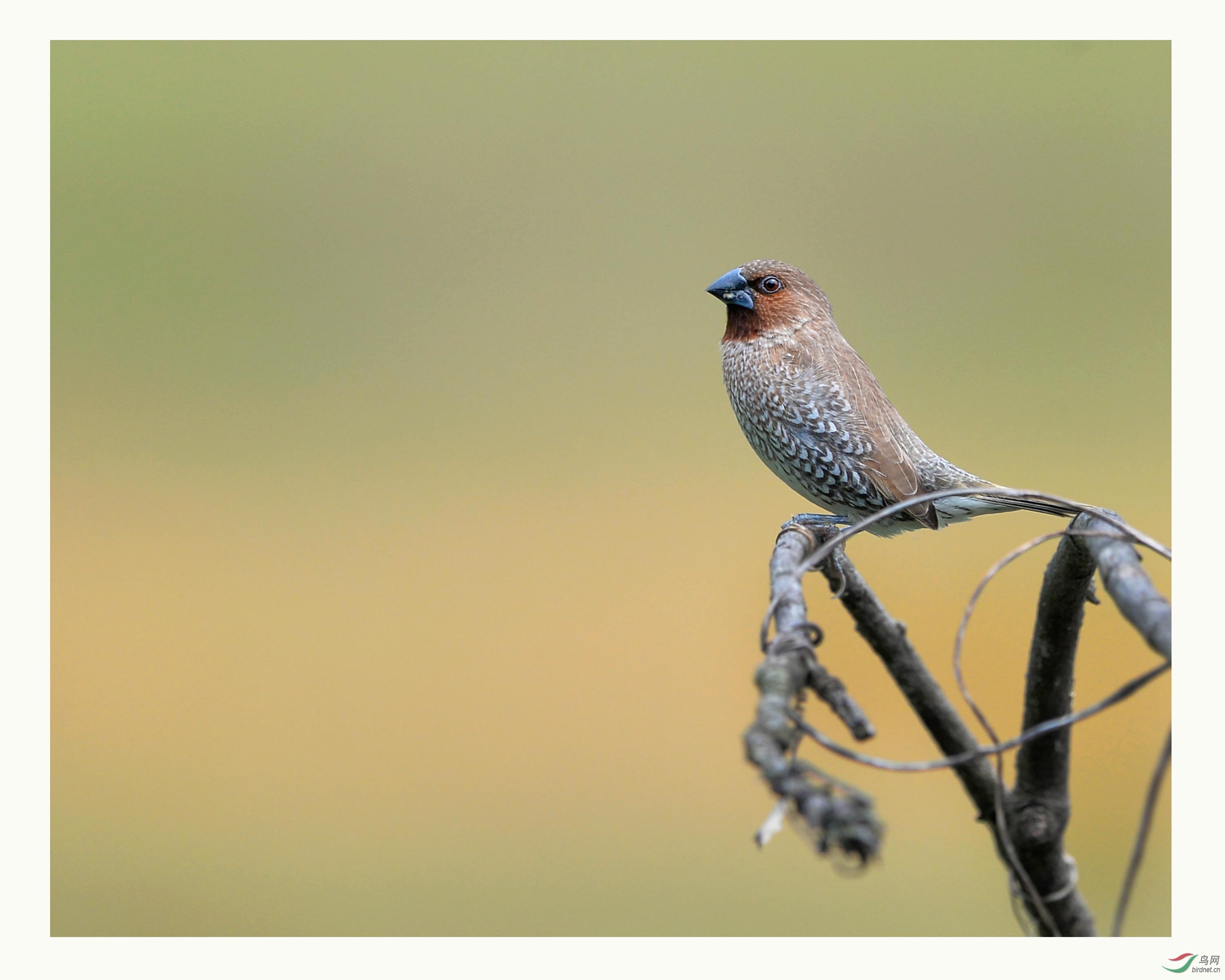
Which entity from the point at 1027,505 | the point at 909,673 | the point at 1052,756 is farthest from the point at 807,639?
the point at 1027,505

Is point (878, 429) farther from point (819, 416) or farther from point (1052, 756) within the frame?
point (1052, 756)

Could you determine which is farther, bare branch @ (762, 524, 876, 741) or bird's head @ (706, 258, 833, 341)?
bird's head @ (706, 258, 833, 341)

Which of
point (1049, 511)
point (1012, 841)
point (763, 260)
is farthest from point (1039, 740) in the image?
point (763, 260)

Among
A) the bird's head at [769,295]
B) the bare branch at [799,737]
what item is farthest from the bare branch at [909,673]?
the bird's head at [769,295]

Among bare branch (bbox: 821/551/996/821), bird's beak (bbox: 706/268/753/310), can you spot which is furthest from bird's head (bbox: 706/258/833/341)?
bare branch (bbox: 821/551/996/821)

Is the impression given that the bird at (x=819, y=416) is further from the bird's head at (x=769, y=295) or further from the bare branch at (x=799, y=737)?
the bare branch at (x=799, y=737)

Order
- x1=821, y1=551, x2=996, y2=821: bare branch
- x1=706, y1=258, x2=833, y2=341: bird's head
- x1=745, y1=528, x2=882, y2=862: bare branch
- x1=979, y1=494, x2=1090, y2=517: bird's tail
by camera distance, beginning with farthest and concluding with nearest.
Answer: x1=706, y1=258, x2=833, y2=341: bird's head → x1=979, y1=494, x2=1090, y2=517: bird's tail → x1=821, y1=551, x2=996, y2=821: bare branch → x1=745, y1=528, x2=882, y2=862: bare branch

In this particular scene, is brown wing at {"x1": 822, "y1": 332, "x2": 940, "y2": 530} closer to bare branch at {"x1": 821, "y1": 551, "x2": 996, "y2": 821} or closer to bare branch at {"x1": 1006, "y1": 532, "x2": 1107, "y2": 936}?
bare branch at {"x1": 821, "y1": 551, "x2": 996, "y2": 821}
